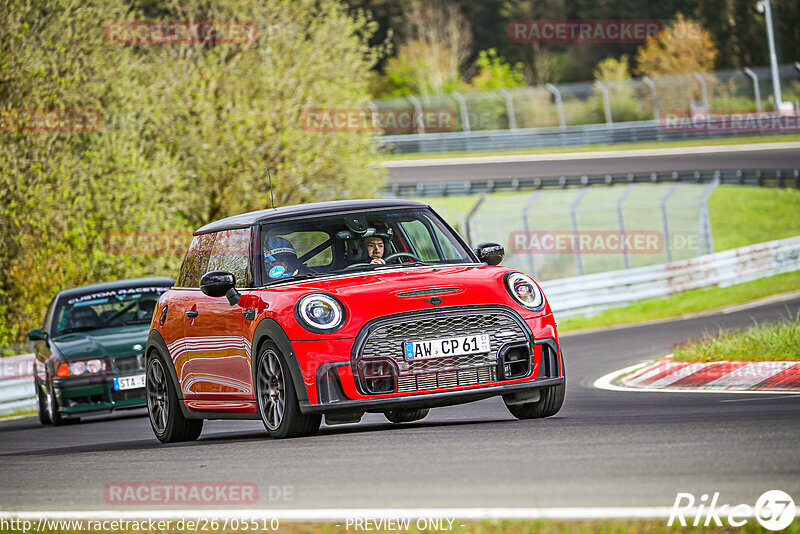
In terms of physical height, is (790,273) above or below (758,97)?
below

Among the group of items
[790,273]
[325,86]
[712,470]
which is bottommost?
[790,273]

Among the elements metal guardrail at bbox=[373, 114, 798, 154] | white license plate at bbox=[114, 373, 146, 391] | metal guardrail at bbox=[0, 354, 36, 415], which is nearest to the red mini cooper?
white license plate at bbox=[114, 373, 146, 391]

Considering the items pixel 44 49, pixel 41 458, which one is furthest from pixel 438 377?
pixel 44 49

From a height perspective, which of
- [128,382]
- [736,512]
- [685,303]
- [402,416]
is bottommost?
[685,303]

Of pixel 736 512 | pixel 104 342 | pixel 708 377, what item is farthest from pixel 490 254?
pixel 104 342

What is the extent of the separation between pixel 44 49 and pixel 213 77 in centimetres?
413

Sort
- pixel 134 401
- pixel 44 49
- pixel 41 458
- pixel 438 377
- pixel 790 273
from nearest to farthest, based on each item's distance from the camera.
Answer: pixel 438 377 < pixel 41 458 < pixel 134 401 < pixel 44 49 < pixel 790 273

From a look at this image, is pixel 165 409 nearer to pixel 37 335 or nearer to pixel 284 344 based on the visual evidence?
pixel 284 344

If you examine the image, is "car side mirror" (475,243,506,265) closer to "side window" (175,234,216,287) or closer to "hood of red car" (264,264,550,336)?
"hood of red car" (264,264,550,336)

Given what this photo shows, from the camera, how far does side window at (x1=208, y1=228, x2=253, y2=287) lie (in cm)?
949

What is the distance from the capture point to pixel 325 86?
29797 millimetres

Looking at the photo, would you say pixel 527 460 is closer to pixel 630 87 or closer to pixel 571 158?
pixel 571 158

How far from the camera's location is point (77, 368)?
1460 centimetres

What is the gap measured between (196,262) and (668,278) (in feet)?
56.4
